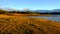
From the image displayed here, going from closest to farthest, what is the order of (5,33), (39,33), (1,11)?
(5,33) < (39,33) < (1,11)

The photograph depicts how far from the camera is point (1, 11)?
6506 centimetres

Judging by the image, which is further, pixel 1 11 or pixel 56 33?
pixel 1 11

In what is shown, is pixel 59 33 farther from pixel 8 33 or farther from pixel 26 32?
pixel 8 33

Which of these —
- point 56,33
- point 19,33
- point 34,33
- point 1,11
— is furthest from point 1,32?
point 1,11

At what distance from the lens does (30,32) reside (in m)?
14.0

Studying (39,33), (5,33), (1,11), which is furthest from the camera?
(1,11)

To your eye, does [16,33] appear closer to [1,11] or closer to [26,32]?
[26,32]

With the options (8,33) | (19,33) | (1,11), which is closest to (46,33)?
(19,33)

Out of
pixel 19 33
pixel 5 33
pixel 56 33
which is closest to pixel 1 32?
pixel 5 33

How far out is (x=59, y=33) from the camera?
48.6ft

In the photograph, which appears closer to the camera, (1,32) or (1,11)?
(1,32)

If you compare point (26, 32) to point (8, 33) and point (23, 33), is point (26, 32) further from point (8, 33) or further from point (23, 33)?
point (8, 33)

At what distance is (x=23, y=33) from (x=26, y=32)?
0.46m

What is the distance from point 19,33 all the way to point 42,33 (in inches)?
78.6
